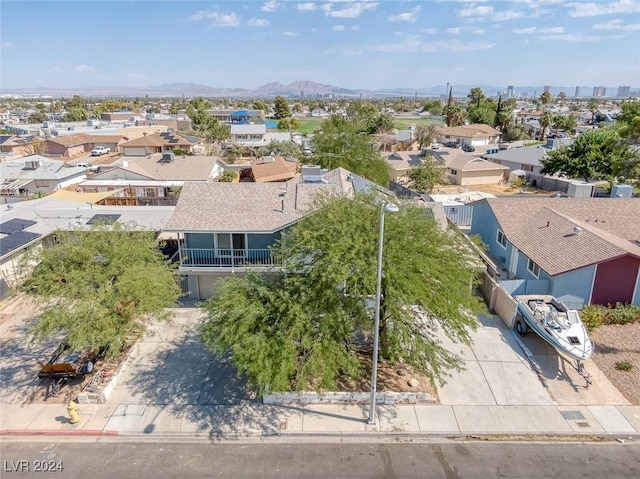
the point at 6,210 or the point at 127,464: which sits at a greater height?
the point at 6,210

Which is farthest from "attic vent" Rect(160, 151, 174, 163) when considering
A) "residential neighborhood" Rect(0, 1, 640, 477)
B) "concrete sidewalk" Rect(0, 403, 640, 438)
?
"concrete sidewalk" Rect(0, 403, 640, 438)

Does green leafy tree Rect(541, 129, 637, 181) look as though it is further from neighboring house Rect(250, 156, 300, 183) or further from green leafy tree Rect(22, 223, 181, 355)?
green leafy tree Rect(22, 223, 181, 355)

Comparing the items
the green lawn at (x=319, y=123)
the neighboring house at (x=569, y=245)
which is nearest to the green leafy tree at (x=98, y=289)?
the neighboring house at (x=569, y=245)

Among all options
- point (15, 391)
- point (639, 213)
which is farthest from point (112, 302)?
point (639, 213)

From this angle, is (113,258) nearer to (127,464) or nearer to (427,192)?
(127,464)

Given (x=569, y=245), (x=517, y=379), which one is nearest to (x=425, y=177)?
(x=569, y=245)
